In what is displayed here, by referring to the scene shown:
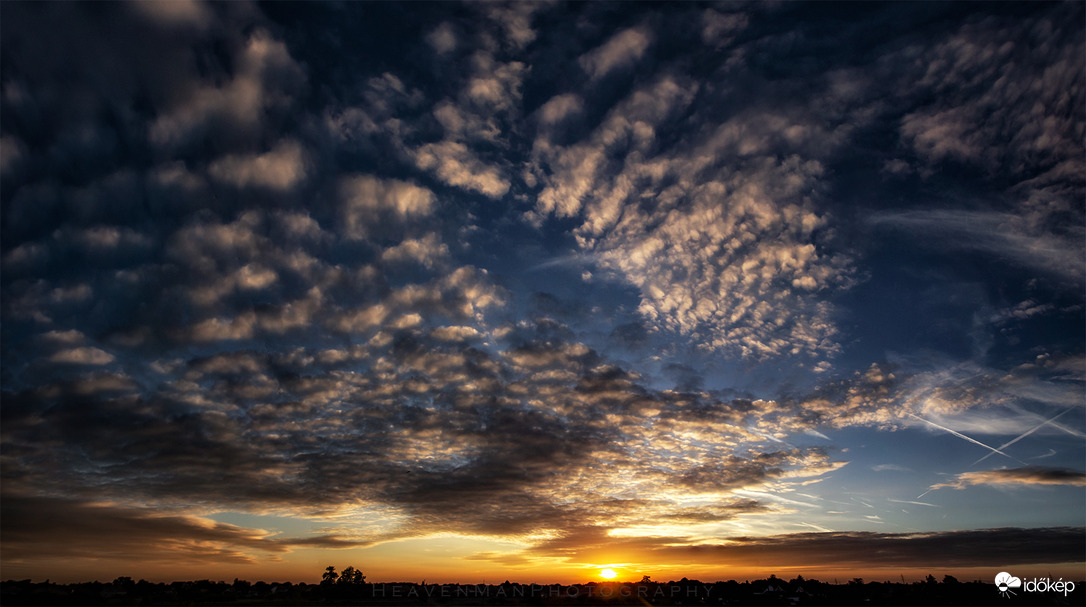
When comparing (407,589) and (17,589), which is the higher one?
(17,589)

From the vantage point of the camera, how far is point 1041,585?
16662 cm

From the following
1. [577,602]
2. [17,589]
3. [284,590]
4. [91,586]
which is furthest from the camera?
[284,590]

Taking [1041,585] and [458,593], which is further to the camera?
[458,593]

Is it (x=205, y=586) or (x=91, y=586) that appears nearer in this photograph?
(x=91, y=586)

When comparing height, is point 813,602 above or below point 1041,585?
below

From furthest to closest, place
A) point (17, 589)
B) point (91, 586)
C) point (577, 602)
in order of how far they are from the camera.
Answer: point (577, 602)
point (91, 586)
point (17, 589)

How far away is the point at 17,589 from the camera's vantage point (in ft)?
479

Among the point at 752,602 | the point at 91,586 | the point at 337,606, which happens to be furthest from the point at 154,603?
the point at 752,602

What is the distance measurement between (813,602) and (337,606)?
169 meters

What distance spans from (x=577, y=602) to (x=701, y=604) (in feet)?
158

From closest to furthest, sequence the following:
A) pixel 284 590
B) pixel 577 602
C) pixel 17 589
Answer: pixel 17 589 < pixel 577 602 < pixel 284 590

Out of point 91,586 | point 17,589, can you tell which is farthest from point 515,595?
point 17,589

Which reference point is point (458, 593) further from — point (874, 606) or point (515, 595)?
point (874, 606)

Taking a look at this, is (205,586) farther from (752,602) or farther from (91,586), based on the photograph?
(752,602)
